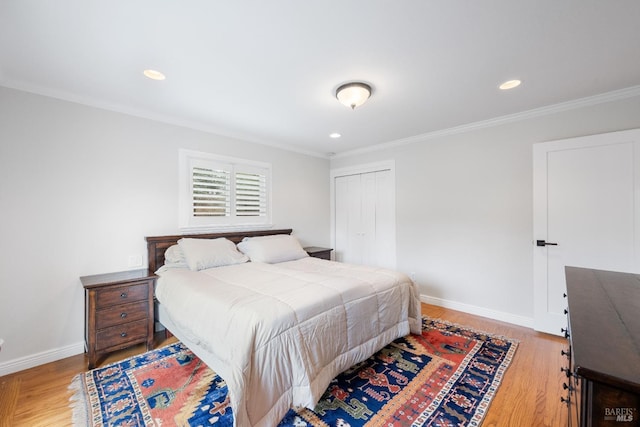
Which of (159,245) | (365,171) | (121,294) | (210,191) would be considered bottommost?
(121,294)

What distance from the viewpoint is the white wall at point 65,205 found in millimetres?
2207

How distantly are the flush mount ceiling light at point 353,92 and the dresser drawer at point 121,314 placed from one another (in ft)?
8.75

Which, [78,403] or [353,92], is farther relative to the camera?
[353,92]

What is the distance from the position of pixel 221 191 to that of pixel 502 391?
11.4 ft

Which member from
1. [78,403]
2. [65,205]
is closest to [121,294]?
[78,403]

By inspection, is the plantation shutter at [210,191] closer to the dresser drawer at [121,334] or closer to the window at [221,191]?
the window at [221,191]

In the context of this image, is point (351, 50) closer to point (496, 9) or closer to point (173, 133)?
point (496, 9)

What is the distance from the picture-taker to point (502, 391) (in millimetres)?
1896

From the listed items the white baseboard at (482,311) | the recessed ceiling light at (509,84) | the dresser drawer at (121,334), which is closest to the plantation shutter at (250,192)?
the dresser drawer at (121,334)

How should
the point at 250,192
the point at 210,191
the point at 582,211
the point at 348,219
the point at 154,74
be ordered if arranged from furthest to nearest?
the point at 348,219 < the point at 250,192 < the point at 210,191 < the point at 582,211 < the point at 154,74

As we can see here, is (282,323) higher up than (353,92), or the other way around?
(353,92)

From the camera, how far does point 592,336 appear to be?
0.81 metres

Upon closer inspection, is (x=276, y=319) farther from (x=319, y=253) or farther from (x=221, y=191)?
(x=319, y=253)

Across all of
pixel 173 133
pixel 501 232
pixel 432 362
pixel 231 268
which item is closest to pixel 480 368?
pixel 432 362
